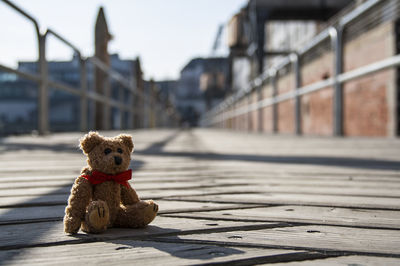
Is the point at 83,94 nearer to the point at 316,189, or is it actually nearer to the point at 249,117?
the point at 316,189

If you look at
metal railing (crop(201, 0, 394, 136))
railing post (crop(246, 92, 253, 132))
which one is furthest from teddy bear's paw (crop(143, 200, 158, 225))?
railing post (crop(246, 92, 253, 132))

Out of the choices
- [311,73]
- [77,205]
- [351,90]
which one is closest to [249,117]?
[311,73]

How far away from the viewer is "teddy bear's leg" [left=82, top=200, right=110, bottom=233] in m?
0.87

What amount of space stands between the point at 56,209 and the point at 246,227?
1.99 ft

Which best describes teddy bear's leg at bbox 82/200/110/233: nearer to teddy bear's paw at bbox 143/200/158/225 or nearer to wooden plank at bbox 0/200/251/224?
teddy bear's paw at bbox 143/200/158/225

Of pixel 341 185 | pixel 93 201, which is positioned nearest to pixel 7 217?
pixel 93 201

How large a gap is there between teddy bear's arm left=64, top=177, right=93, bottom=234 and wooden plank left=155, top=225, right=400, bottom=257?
0.26 meters

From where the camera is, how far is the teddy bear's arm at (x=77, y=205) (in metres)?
0.88

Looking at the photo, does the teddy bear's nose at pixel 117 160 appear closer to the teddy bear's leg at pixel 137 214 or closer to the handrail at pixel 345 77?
the teddy bear's leg at pixel 137 214

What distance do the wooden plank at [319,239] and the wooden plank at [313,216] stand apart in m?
0.06

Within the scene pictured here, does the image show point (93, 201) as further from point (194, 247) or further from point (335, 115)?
point (335, 115)

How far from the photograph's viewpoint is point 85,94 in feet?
20.5

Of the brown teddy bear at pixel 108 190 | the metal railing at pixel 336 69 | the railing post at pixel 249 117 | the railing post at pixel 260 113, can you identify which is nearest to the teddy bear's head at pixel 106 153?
the brown teddy bear at pixel 108 190

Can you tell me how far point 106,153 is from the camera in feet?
3.22
